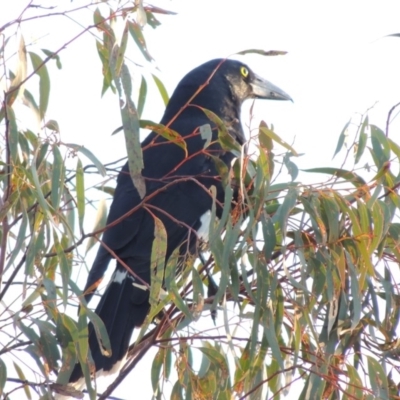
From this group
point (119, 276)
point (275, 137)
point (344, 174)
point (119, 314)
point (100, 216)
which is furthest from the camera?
point (119, 276)

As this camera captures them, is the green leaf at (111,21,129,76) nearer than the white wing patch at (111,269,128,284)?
Yes

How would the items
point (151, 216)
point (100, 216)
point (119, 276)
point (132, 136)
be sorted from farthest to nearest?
point (151, 216) < point (119, 276) < point (100, 216) < point (132, 136)

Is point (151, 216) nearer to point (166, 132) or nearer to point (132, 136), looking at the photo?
point (166, 132)

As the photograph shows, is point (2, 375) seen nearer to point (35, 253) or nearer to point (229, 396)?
point (35, 253)

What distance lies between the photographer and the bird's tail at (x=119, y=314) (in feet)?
8.08

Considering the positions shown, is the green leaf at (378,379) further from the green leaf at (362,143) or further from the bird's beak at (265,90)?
the bird's beak at (265,90)

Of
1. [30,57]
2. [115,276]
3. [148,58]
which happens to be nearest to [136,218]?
[115,276]

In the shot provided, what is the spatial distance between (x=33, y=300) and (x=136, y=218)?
32.5 inches

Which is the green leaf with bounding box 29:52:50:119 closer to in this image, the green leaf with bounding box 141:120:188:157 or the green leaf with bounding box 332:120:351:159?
the green leaf with bounding box 141:120:188:157

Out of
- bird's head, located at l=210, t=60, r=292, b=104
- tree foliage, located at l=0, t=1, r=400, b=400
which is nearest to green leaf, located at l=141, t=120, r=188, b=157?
tree foliage, located at l=0, t=1, r=400, b=400

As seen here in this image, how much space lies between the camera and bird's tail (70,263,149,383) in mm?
2463

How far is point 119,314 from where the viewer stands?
8.41 feet

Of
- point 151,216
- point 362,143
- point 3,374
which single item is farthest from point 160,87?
point 3,374

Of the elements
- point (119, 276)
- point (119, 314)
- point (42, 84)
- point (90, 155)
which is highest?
point (42, 84)
